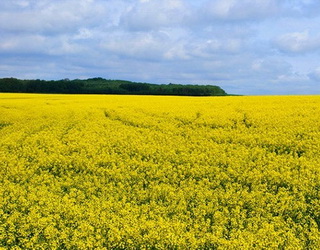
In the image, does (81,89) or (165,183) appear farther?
(81,89)

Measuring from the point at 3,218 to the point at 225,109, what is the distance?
1398 cm

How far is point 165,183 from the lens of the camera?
37.2 feet

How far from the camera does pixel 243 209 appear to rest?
975cm

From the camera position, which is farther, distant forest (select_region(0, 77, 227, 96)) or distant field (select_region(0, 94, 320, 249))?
distant forest (select_region(0, 77, 227, 96))

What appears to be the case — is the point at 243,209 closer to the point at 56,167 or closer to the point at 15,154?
the point at 56,167

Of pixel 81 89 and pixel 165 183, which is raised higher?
pixel 81 89

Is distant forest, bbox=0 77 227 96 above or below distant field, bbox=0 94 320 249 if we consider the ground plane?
above

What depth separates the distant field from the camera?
859 cm

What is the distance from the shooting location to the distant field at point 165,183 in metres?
8.59

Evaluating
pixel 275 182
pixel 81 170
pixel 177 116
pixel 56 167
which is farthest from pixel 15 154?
pixel 275 182

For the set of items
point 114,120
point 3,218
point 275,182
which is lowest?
point 3,218

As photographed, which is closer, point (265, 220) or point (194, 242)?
point (194, 242)

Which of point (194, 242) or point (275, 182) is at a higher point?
point (275, 182)

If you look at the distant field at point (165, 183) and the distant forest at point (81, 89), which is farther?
the distant forest at point (81, 89)
